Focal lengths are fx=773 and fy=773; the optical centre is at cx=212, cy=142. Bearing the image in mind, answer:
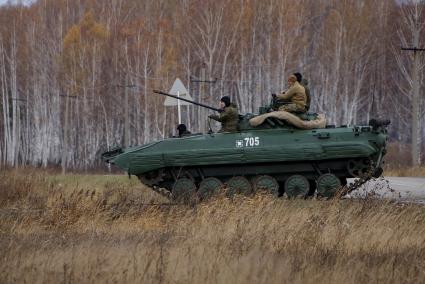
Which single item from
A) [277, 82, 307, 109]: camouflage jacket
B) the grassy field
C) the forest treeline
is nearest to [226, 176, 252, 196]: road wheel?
[277, 82, 307, 109]: camouflage jacket

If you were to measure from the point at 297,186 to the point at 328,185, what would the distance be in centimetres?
60

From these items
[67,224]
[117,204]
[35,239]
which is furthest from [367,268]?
[117,204]

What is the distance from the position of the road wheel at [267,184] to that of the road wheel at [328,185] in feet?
2.72

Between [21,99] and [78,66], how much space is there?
7.14 metres

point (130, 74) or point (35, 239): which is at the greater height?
point (130, 74)

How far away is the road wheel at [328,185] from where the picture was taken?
14578mm

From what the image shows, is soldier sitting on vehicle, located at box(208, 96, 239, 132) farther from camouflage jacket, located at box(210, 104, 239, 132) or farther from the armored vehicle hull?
the armored vehicle hull

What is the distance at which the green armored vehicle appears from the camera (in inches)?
575

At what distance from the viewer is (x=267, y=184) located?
48.8 feet

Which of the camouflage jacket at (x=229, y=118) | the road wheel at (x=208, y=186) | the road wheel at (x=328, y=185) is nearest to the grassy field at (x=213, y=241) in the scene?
A: the road wheel at (x=328, y=185)

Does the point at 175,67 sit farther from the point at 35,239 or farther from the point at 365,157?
the point at 35,239

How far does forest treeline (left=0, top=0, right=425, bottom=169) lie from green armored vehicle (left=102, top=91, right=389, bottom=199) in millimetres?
30956

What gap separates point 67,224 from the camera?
1106 cm

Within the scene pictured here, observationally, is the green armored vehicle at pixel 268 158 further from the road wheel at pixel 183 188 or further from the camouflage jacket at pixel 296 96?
the camouflage jacket at pixel 296 96
